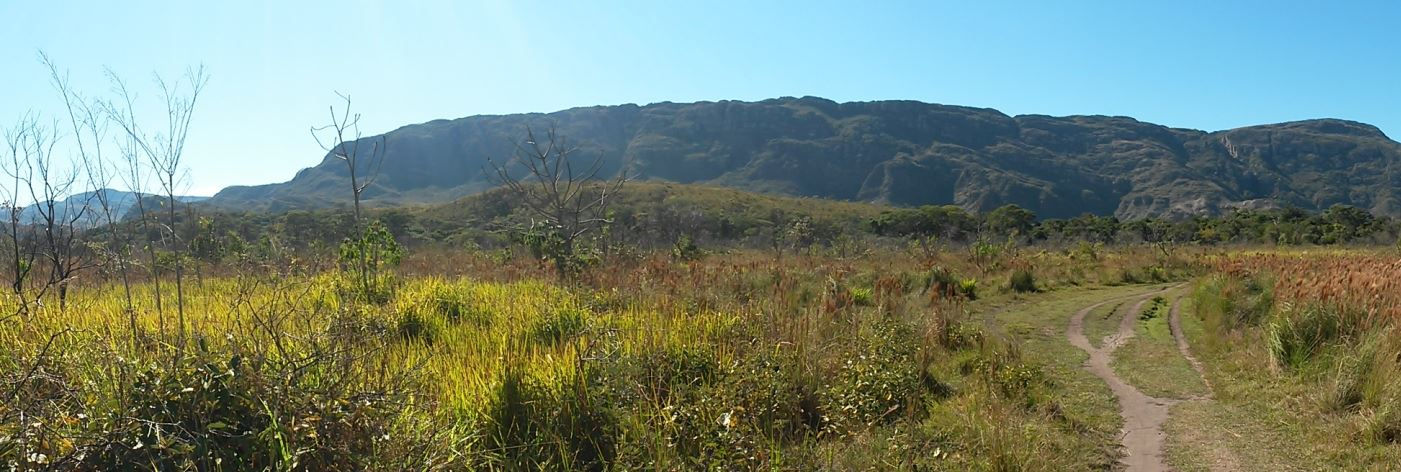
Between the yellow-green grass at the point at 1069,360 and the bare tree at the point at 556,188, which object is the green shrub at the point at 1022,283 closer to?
the yellow-green grass at the point at 1069,360

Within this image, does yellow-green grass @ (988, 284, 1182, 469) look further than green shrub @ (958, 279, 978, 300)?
No

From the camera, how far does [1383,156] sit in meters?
176

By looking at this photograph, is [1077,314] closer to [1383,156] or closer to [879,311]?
[879,311]

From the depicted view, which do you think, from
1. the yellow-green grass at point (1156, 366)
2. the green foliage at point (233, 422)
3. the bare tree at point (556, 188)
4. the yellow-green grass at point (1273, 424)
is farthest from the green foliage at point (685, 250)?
the green foliage at point (233, 422)

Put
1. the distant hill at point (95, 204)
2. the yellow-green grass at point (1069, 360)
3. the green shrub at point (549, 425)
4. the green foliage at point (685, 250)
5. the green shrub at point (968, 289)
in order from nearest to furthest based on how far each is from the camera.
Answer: the green shrub at point (549, 425) → the yellow-green grass at point (1069, 360) → the distant hill at point (95, 204) → the green shrub at point (968, 289) → the green foliage at point (685, 250)

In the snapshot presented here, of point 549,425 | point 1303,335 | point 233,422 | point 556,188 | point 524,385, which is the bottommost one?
point 1303,335

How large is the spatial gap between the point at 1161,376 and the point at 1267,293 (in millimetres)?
3170

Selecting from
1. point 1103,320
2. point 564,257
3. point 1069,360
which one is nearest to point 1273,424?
point 1069,360

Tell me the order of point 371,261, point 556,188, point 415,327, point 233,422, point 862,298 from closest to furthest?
point 233,422 → point 415,327 → point 556,188 → point 371,261 → point 862,298

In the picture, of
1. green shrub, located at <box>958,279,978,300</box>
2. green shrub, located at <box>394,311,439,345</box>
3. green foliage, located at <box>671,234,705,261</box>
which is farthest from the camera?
green foliage, located at <box>671,234,705,261</box>

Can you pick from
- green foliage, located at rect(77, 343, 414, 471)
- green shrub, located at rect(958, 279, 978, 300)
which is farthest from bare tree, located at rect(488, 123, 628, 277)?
green shrub, located at rect(958, 279, 978, 300)

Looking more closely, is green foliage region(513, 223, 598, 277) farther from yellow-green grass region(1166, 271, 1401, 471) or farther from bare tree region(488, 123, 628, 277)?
yellow-green grass region(1166, 271, 1401, 471)

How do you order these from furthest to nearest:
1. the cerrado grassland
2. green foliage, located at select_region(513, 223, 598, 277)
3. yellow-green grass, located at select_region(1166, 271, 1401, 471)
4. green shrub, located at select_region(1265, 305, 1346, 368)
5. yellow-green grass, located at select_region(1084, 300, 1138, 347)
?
yellow-green grass, located at select_region(1084, 300, 1138, 347) < green foliage, located at select_region(513, 223, 598, 277) < green shrub, located at select_region(1265, 305, 1346, 368) < yellow-green grass, located at select_region(1166, 271, 1401, 471) < the cerrado grassland

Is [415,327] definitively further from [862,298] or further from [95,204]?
[862,298]
